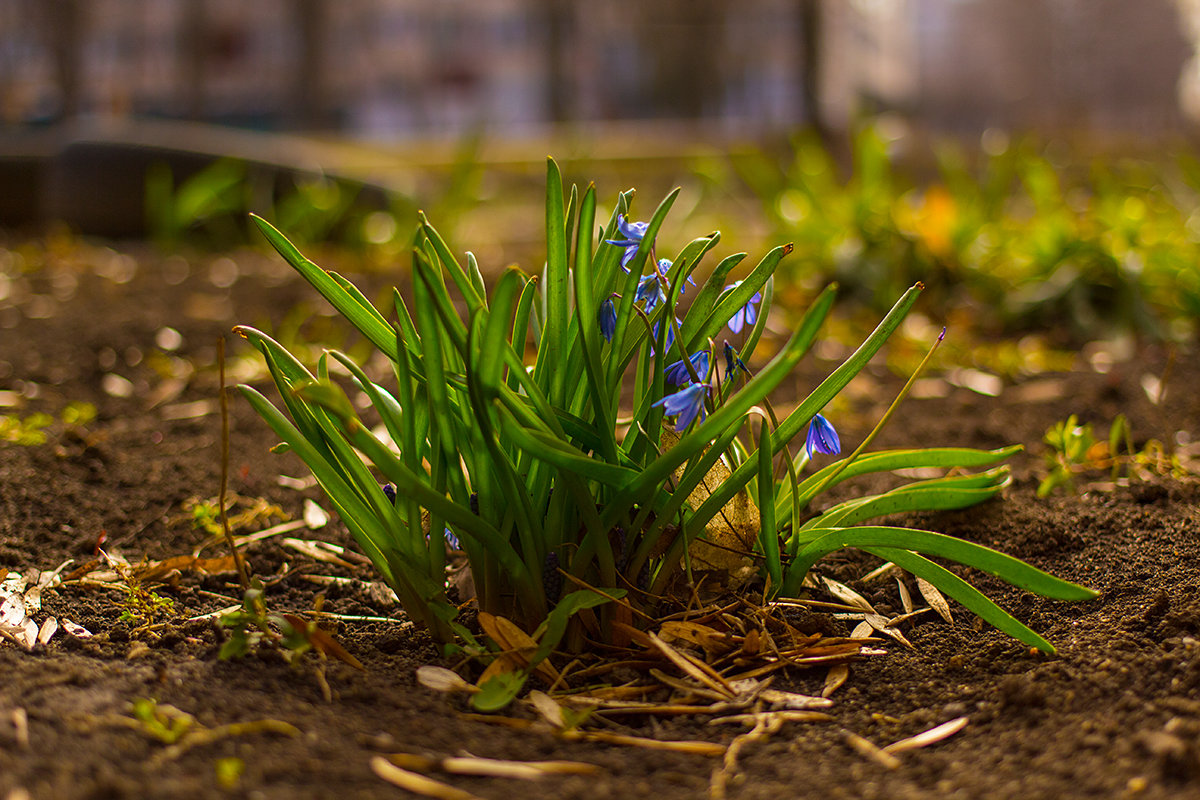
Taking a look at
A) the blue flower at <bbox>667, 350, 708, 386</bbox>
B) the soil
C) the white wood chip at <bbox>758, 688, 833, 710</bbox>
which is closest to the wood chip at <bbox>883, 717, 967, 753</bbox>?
the soil

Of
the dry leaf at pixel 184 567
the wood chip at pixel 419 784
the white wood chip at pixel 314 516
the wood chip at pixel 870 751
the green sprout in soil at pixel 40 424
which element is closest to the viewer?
the wood chip at pixel 419 784

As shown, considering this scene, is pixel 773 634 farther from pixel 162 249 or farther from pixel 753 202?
pixel 753 202

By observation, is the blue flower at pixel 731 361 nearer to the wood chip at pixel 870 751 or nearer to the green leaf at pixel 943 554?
the green leaf at pixel 943 554

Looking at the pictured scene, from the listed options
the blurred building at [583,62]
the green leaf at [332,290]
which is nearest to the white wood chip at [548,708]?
the green leaf at [332,290]

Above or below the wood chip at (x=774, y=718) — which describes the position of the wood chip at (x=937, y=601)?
above

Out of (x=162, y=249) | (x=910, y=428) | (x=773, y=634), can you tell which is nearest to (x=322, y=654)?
(x=773, y=634)

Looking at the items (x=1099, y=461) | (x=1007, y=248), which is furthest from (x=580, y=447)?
(x=1007, y=248)

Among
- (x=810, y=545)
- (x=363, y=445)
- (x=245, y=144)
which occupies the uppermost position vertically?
(x=245, y=144)
